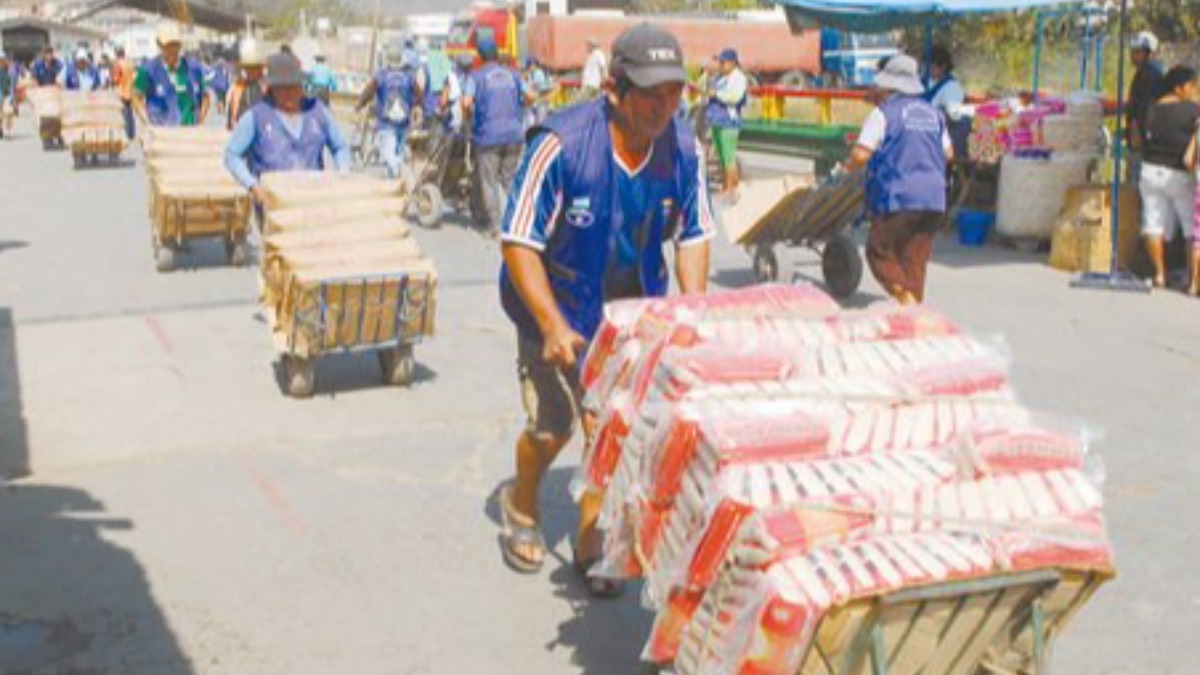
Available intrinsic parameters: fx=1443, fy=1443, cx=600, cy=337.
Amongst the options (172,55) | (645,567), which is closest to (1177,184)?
(645,567)

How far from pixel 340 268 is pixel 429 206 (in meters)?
7.23

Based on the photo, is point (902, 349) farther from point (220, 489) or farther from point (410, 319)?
point (410, 319)

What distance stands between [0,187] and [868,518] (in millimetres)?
18847

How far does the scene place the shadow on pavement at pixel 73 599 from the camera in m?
4.65

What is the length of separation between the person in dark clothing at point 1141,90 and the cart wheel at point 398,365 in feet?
21.9

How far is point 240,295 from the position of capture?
1111 cm

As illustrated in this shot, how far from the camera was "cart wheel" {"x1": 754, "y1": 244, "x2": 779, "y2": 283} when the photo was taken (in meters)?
11.3

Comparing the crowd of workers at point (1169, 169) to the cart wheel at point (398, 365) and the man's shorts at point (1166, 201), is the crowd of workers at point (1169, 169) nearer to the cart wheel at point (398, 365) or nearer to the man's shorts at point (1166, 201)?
the man's shorts at point (1166, 201)

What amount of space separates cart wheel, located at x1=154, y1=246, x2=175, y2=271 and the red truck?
2775 cm

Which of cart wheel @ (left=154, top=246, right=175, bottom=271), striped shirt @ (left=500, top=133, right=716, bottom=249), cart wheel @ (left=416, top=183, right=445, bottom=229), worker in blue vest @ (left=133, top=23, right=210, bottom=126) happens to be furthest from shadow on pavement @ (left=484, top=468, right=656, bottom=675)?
worker in blue vest @ (left=133, top=23, right=210, bottom=126)

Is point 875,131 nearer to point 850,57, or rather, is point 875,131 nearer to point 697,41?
point 850,57

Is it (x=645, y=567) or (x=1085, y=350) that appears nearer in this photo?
(x=645, y=567)

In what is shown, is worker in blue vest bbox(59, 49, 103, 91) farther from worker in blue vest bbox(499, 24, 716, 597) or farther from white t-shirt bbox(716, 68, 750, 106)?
worker in blue vest bbox(499, 24, 716, 597)

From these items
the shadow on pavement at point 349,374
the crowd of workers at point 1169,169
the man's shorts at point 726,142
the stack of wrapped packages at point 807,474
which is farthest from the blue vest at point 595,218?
the man's shorts at point 726,142
